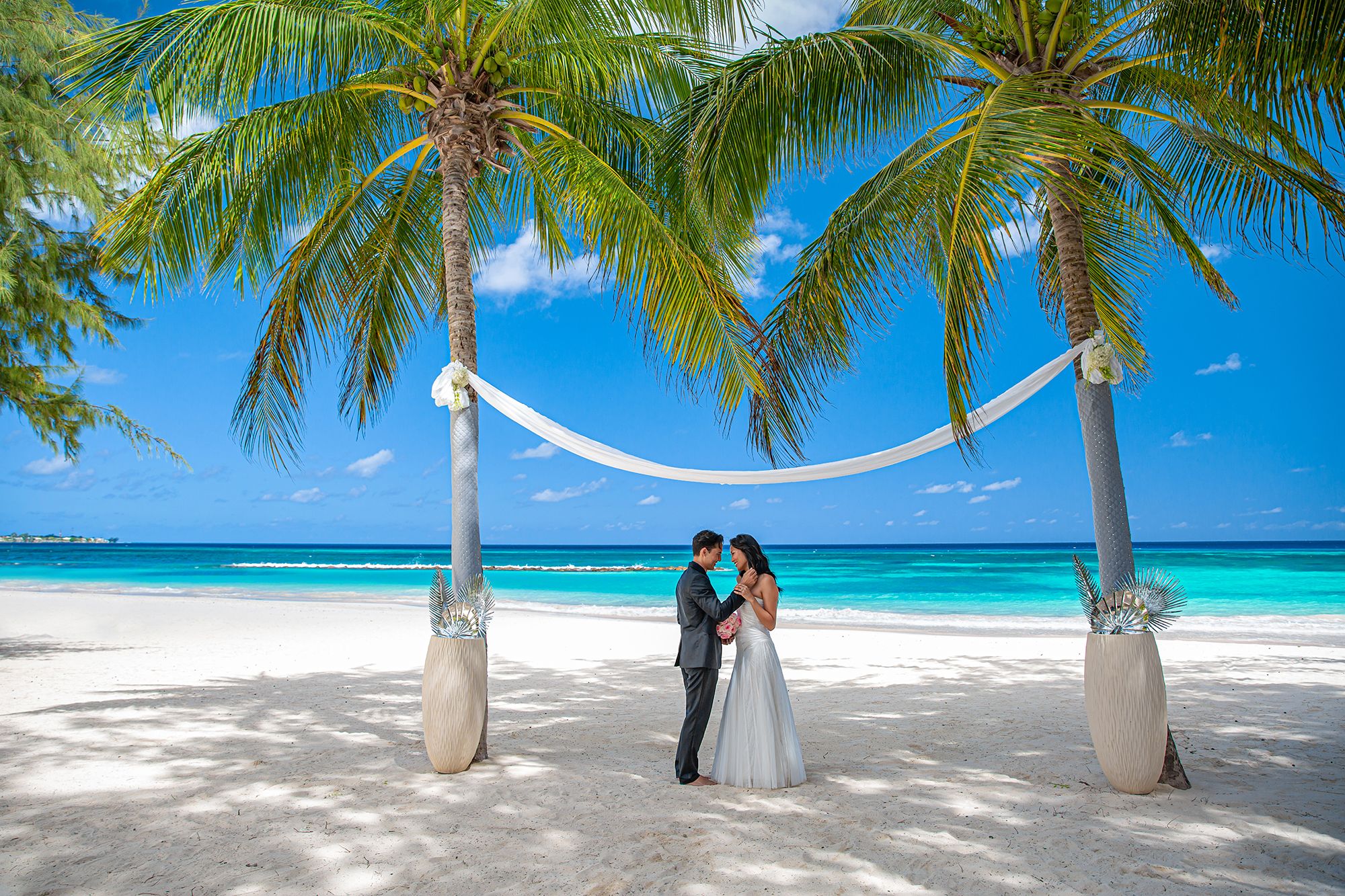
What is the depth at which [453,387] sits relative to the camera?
4.65 metres

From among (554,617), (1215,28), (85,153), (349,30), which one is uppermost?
(85,153)

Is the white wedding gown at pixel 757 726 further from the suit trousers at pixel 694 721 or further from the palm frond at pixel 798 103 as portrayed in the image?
the palm frond at pixel 798 103

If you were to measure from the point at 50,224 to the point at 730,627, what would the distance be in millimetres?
7969

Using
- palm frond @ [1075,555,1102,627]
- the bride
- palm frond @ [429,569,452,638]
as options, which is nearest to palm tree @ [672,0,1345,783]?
palm frond @ [1075,555,1102,627]

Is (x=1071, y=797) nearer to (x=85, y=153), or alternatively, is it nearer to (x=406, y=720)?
(x=406, y=720)

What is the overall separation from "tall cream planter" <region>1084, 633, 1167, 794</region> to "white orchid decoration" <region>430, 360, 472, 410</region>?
3.55m

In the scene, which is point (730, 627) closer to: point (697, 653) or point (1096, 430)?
point (697, 653)

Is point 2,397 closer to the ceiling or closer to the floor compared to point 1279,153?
closer to the floor

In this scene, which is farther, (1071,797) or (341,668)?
(341,668)

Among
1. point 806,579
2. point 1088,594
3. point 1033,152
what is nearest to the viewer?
point 1033,152

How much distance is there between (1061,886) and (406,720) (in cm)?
440

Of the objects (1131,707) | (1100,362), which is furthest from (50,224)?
(1131,707)

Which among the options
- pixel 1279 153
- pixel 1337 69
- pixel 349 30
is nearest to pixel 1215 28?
pixel 1337 69

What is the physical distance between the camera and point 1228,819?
11.3 feet
